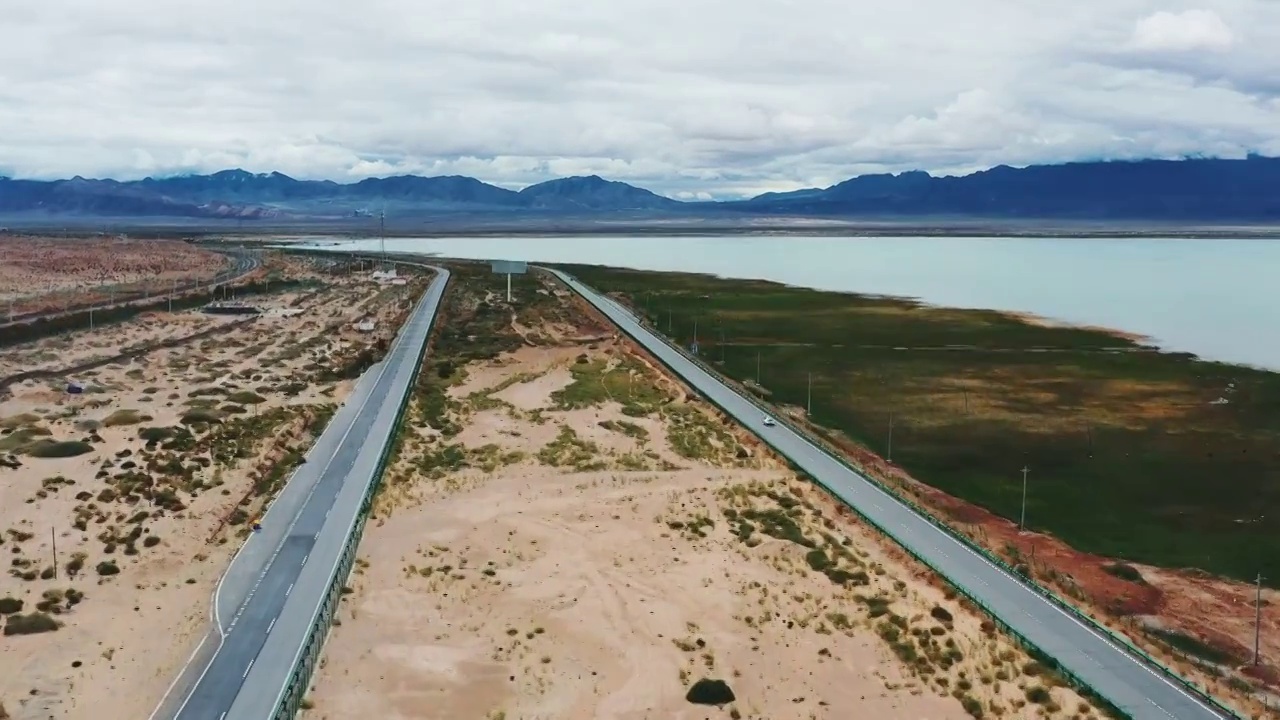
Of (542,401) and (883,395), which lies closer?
(542,401)

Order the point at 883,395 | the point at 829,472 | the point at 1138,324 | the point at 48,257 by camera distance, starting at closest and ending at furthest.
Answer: the point at 829,472, the point at 883,395, the point at 1138,324, the point at 48,257

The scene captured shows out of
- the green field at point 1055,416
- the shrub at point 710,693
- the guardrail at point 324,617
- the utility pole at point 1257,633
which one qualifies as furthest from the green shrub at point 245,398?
the utility pole at point 1257,633

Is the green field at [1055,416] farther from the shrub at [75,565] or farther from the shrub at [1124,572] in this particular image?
the shrub at [75,565]

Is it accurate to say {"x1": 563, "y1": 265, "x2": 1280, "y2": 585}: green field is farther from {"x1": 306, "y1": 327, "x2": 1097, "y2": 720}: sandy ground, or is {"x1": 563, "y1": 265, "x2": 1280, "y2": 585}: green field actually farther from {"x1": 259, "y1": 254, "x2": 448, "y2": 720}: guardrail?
{"x1": 259, "y1": 254, "x2": 448, "y2": 720}: guardrail

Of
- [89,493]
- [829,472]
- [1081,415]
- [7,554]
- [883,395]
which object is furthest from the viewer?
[883,395]

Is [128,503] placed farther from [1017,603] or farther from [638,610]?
[1017,603]

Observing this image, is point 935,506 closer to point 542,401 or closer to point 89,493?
point 542,401

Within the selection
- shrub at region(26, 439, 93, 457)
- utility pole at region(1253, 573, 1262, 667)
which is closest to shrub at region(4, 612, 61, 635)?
shrub at region(26, 439, 93, 457)

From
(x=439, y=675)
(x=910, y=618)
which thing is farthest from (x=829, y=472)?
(x=439, y=675)
